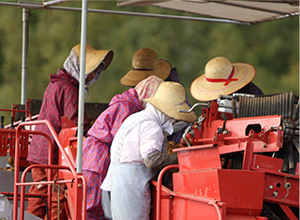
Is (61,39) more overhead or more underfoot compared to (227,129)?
more overhead

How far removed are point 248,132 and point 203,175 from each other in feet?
2.01

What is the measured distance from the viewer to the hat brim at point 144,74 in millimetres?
6453

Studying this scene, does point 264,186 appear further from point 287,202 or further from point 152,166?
point 152,166

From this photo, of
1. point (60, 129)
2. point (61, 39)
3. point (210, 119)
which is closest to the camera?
point (210, 119)

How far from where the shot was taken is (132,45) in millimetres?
15586

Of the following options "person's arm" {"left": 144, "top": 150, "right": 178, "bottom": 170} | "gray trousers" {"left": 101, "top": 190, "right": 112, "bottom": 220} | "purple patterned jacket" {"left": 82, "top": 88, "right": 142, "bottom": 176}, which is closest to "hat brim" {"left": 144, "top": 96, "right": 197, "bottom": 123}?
"person's arm" {"left": 144, "top": 150, "right": 178, "bottom": 170}

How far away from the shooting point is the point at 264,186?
3.81 meters

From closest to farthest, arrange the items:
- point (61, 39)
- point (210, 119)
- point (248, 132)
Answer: point (248, 132) < point (210, 119) < point (61, 39)

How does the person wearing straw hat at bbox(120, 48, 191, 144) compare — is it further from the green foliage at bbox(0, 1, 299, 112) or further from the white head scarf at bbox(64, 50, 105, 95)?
the green foliage at bbox(0, 1, 299, 112)

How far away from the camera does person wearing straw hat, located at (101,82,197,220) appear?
14.6 ft

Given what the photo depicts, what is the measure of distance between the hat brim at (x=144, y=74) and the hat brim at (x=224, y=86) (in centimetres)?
74

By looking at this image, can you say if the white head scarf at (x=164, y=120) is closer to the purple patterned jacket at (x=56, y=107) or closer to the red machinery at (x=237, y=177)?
the red machinery at (x=237, y=177)

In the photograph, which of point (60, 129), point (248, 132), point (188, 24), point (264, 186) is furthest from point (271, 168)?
point (188, 24)

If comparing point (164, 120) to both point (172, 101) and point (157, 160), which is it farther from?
point (157, 160)
